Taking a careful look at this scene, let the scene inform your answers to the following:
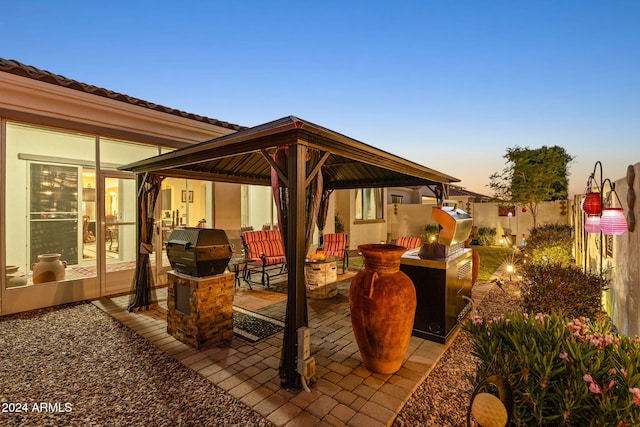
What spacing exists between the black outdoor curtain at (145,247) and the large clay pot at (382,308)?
396 centimetres

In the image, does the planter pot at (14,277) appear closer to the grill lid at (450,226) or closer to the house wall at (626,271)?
the grill lid at (450,226)

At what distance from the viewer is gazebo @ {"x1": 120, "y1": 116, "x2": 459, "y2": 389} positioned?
2752 mm

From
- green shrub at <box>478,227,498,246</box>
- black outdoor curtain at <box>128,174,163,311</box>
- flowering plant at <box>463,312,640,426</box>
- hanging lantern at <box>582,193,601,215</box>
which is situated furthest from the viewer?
green shrub at <box>478,227,498,246</box>

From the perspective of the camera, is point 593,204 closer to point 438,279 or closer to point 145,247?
point 438,279

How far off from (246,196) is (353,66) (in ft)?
17.2

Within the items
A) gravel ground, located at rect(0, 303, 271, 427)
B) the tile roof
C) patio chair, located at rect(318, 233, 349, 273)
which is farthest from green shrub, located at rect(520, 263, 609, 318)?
the tile roof

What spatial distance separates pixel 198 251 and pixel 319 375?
198cm

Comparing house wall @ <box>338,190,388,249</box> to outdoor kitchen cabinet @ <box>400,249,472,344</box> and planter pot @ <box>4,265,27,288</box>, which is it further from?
planter pot @ <box>4,265,27,288</box>

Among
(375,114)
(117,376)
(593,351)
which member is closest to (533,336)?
(593,351)

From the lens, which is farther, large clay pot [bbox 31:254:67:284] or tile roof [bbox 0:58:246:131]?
large clay pot [bbox 31:254:67:284]

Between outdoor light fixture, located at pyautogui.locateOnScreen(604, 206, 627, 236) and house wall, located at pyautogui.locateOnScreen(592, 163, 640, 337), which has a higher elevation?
outdoor light fixture, located at pyautogui.locateOnScreen(604, 206, 627, 236)

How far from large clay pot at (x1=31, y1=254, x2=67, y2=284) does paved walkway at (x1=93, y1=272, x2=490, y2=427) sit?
1825 mm

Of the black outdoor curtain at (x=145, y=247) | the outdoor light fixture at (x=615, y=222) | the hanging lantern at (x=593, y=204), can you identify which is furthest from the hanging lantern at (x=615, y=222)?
the black outdoor curtain at (x=145, y=247)

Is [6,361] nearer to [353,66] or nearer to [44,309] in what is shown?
[44,309]
